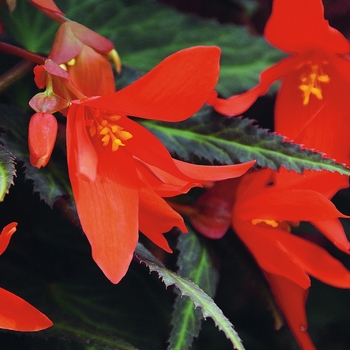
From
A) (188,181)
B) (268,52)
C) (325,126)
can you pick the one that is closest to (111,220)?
(188,181)

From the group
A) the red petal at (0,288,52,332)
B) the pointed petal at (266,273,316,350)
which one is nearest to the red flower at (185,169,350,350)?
the pointed petal at (266,273,316,350)

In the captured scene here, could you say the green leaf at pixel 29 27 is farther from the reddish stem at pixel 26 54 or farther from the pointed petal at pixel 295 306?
the pointed petal at pixel 295 306

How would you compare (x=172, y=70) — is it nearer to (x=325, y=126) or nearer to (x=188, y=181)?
(x=188, y=181)

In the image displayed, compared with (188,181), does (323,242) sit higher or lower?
lower

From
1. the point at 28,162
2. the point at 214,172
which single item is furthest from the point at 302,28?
the point at 28,162

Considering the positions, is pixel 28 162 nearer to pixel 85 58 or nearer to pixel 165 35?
pixel 85 58

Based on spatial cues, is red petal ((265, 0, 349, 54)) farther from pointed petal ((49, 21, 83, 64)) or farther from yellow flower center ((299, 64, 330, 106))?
pointed petal ((49, 21, 83, 64))

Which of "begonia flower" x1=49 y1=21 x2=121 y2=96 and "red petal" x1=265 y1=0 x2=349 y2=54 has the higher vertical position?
"red petal" x1=265 y1=0 x2=349 y2=54
